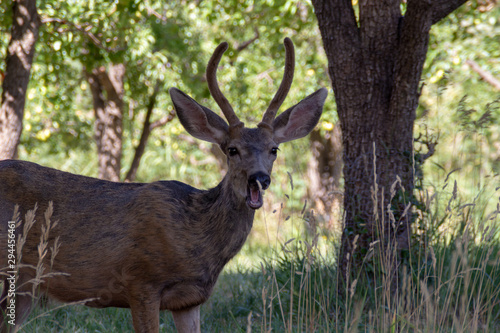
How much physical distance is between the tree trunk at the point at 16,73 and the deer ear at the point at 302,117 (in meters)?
3.38

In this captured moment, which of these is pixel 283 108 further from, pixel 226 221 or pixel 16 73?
pixel 226 221

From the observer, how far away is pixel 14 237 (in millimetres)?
3910

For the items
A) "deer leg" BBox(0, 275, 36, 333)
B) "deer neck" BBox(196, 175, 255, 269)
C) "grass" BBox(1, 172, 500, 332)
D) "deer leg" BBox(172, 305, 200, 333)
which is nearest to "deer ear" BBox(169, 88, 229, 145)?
"deer neck" BBox(196, 175, 255, 269)

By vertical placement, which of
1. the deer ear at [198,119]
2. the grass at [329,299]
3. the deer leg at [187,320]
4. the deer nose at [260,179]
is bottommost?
the deer leg at [187,320]

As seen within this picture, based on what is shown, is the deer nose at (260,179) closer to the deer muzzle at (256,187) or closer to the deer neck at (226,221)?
the deer muzzle at (256,187)

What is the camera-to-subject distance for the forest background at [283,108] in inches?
181

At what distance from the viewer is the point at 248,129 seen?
4.27 m

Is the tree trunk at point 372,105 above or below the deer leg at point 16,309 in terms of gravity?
above

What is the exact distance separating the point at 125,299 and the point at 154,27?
7533 millimetres

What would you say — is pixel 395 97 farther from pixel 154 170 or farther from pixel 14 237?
pixel 154 170

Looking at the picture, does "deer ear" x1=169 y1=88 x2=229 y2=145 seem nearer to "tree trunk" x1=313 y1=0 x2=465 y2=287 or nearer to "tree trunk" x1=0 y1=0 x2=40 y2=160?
"tree trunk" x1=313 y1=0 x2=465 y2=287

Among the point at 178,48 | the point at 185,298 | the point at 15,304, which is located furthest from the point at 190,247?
the point at 178,48

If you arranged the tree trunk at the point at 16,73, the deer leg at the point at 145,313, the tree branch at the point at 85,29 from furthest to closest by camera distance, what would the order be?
the tree branch at the point at 85,29
the tree trunk at the point at 16,73
the deer leg at the point at 145,313

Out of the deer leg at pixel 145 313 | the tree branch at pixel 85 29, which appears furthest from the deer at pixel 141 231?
the tree branch at pixel 85 29
